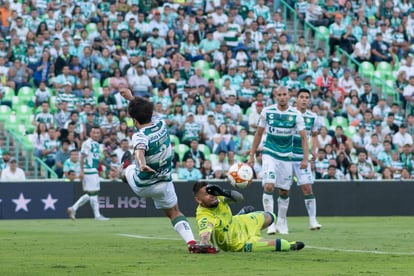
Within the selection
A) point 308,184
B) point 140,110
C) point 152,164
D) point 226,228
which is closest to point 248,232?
point 226,228

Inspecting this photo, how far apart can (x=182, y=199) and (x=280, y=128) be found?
917 cm

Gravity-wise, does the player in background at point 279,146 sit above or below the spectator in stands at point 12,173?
above

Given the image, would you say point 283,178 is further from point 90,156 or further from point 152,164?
point 90,156

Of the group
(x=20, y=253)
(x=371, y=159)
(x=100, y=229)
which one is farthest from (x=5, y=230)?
(x=371, y=159)

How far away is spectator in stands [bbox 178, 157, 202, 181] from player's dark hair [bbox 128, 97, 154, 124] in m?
14.1

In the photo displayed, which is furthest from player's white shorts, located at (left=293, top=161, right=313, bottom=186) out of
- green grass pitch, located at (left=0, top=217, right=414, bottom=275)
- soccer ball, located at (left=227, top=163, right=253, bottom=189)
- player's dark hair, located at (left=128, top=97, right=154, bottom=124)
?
player's dark hair, located at (left=128, top=97, right=154, bottom=124)

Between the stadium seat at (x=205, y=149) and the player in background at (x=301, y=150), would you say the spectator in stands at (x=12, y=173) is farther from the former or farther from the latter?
the player in background at (x=301, y=150)

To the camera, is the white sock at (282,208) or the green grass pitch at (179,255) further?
the white sock at (282,208)

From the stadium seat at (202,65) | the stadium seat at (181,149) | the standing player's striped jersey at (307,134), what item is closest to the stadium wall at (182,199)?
the stadium seat at (181,149)

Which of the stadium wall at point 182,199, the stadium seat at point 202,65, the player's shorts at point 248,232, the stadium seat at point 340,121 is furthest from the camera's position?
the stadium seat at point 202,65

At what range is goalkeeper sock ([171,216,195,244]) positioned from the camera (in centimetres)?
1344

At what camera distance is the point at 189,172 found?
27500 mm

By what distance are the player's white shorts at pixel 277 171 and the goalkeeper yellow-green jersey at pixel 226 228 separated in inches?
185

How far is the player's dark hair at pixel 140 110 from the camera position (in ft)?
43.4
